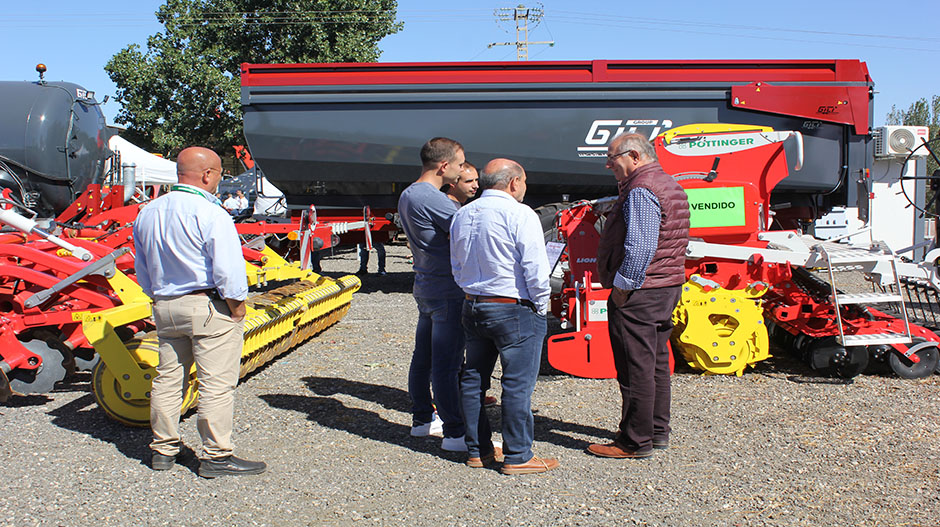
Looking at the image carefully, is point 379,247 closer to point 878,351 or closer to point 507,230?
point 878,351

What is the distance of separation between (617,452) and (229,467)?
1.86 meters

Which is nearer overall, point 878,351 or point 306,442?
point 306,442

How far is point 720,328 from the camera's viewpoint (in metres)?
5.08

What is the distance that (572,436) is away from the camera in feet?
13.4

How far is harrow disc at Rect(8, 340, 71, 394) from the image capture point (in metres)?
4.60

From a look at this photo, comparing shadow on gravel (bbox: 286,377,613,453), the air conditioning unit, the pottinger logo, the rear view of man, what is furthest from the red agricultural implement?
the air conditioning unit

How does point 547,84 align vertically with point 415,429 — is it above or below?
above

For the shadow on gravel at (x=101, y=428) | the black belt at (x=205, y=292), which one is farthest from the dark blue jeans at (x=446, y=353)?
the shadow on gravel at (x=101, y=428)

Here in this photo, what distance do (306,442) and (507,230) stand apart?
1.69 meters

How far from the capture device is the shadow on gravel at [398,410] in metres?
4.07

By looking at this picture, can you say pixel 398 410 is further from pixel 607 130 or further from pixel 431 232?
pixel 607 130

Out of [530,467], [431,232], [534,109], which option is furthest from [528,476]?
[534,109]

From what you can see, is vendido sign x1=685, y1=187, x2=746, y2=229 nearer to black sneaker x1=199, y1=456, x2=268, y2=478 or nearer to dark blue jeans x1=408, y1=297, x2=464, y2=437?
dark blue jeans x1=408, y1=297, x2=464, y2=437

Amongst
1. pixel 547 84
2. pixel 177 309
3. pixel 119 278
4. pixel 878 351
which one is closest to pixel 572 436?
pixel 177 309
